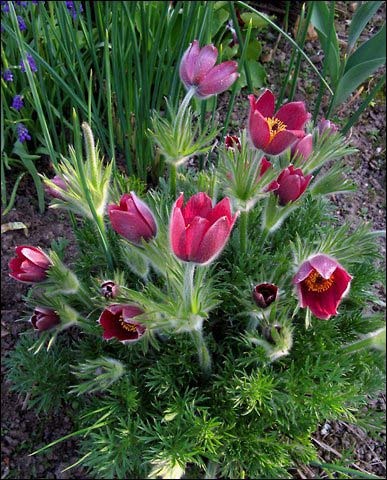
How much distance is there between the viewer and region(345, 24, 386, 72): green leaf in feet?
3.16

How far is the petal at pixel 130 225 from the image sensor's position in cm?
89

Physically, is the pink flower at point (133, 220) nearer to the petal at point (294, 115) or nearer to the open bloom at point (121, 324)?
the open bloom at point (121, 324)

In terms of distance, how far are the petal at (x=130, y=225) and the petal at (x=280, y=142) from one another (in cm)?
22

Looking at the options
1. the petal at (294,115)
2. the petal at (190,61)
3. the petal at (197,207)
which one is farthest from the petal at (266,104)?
the petal at (197,207)

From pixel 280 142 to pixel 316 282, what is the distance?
0.74 ft

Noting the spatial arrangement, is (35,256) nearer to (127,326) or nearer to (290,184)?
(127,326)

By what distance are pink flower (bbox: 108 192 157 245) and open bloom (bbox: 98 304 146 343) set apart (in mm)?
126

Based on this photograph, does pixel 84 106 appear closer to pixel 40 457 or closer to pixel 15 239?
pixel 15 239

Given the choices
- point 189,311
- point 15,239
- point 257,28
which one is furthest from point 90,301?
point 257,28

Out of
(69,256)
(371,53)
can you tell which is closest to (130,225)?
(371,53)

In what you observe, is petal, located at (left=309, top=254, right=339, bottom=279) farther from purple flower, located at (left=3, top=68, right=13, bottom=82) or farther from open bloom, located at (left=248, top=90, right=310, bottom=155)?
purple flower, located at (left=3, top=68, right=13, bottom=82)

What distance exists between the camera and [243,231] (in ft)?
3.68

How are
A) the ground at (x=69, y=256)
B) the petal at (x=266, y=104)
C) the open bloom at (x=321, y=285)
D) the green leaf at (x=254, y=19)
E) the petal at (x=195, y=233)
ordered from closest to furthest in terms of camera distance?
the petal at (x=195, y=233) < the open bloom at (x=321, y=285) < the petal at (x=266, y=104) < the ground at (x=69, y=256) < the green leaf at (x=254, y=19)

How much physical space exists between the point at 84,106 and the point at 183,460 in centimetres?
81
